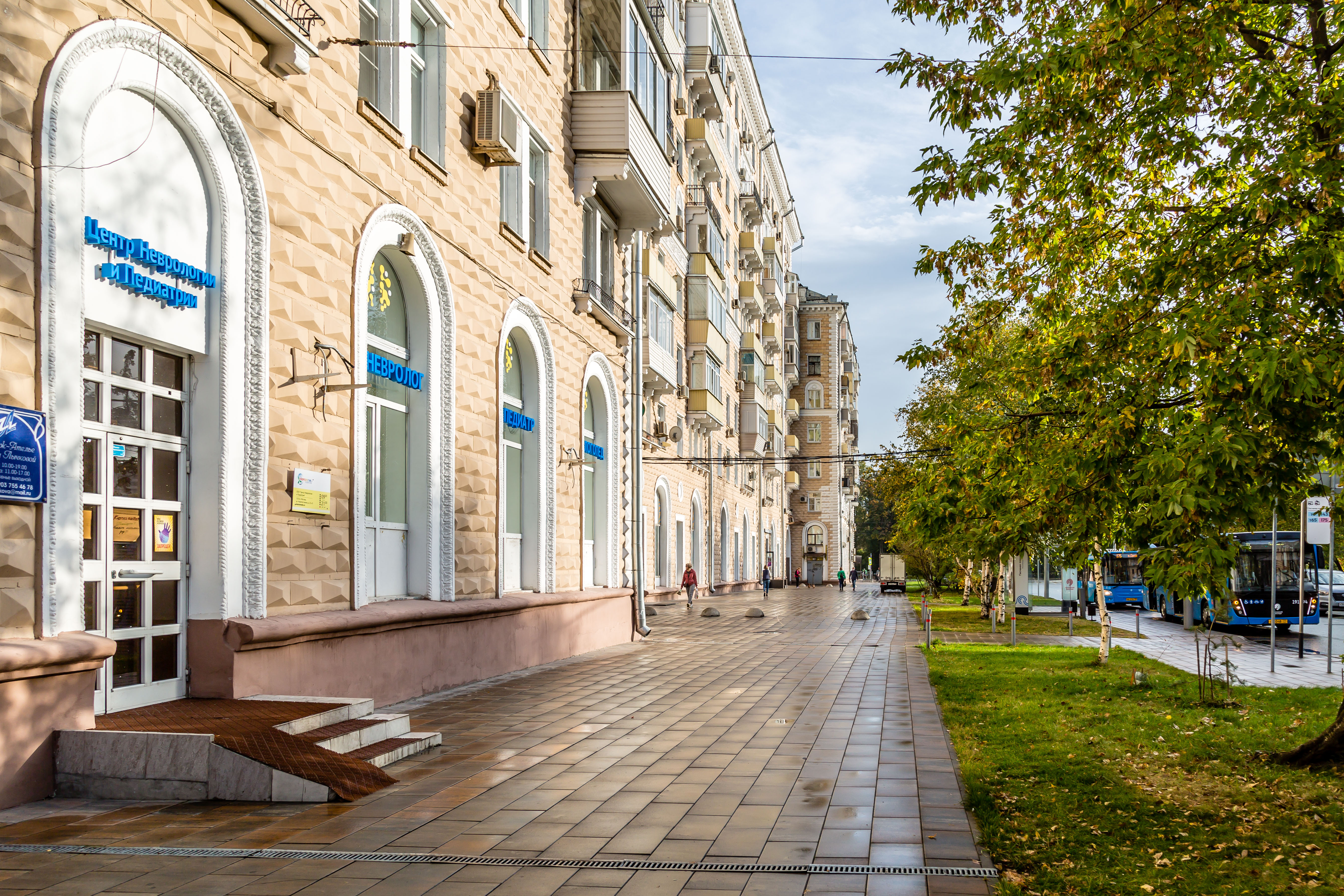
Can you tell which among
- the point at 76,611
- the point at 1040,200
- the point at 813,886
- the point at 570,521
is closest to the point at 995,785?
the point at 813,886

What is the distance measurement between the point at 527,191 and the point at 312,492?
8.22 meters

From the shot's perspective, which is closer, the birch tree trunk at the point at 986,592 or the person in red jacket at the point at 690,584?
the birch tree trunk at the point at 986,592

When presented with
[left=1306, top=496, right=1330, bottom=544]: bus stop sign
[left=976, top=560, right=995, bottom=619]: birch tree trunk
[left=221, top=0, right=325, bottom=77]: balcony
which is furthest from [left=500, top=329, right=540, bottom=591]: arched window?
[left=976, top=560, right=995, bottom=619]: birch tree trunk

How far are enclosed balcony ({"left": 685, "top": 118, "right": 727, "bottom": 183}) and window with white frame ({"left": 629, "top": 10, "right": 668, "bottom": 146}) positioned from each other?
20.3 meters

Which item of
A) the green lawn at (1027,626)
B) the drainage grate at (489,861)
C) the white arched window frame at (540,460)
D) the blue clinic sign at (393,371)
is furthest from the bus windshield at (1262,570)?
the drainage grate at (489,861)

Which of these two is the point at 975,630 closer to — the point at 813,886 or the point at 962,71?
the point at 962,71

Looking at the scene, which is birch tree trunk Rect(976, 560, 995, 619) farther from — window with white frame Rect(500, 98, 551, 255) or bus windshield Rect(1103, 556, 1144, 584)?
window with white frame Rect(500, 98, 551, 255)

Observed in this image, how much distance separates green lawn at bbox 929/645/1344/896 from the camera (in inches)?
225

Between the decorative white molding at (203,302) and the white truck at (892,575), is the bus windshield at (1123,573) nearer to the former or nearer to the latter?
the white truck at (892,575)

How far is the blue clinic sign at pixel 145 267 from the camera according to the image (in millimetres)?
8242

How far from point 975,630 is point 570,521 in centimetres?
1314

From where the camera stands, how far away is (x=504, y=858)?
6004 millimetres

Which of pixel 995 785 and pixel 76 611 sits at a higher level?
pixel 76 611

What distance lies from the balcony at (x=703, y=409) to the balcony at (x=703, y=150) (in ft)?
29.6
